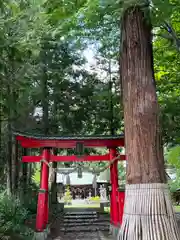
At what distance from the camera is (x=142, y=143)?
2939 mm

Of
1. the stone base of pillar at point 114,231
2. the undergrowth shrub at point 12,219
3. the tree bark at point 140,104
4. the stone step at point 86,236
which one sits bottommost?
the stone step at point 86,236

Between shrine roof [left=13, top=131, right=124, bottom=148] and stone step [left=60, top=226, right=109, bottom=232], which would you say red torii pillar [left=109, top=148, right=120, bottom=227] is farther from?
stone step [left=60, top=226, right=109, bottom=232]

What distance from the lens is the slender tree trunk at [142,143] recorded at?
2.60m

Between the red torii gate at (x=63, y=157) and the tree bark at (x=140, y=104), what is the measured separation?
576 cm

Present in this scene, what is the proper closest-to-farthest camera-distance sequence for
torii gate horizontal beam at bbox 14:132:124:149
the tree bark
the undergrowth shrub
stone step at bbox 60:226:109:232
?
the tree bark
the undergrowth shrub
torii gate horizontal beam at bbox 14:132:124:149
stone step at bbox 60:226:109:232

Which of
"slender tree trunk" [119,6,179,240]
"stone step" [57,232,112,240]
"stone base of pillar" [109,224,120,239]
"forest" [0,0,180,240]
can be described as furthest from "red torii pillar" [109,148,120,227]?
"slender tree trunk" [119,6,179,240]

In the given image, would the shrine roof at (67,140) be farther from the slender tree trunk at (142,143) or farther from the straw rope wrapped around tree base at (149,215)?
the straw rope wrapped around tree base at (149,215)

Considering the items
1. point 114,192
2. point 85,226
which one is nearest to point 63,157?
point 114,192

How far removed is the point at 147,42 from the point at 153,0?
50 cm

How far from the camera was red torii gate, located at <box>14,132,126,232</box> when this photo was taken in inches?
332

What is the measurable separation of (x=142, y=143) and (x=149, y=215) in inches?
28.6

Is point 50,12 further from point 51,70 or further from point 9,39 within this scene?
point 51,70

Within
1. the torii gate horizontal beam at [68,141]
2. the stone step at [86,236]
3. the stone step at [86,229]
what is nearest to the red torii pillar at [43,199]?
the torii gate horizontal beam at [68,141]

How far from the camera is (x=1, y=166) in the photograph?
11445 millimetres
